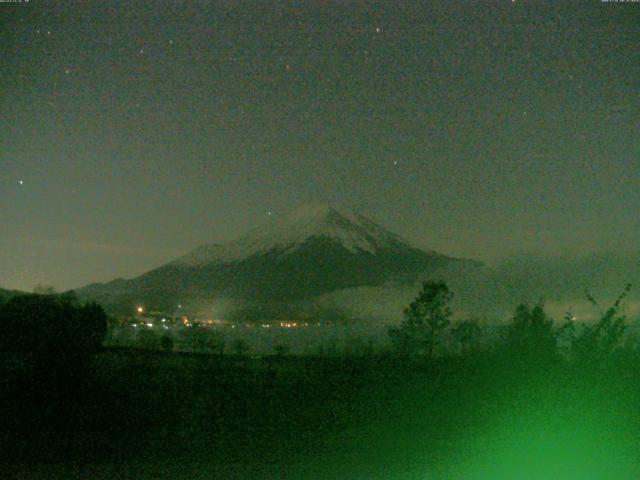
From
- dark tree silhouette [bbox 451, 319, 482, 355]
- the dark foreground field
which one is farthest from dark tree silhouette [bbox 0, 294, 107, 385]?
dark tree silhouette [bbox 451, 319, 482, 355]

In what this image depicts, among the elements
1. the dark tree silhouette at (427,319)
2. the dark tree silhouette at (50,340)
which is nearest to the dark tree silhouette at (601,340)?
the dark tree silhouette at (50,340)

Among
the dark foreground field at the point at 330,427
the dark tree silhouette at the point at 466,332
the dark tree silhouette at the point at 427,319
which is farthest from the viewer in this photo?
the dark tree silhouette at the point at 427,319

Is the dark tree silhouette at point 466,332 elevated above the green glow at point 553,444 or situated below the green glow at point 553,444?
above

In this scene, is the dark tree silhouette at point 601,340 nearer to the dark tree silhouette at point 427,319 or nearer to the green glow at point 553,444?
the green glow at point 553,444

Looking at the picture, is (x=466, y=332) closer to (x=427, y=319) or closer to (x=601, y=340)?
(x=427, y=319)

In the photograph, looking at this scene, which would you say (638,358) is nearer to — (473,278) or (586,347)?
(586,347)

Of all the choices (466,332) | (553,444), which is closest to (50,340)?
(553,444)
